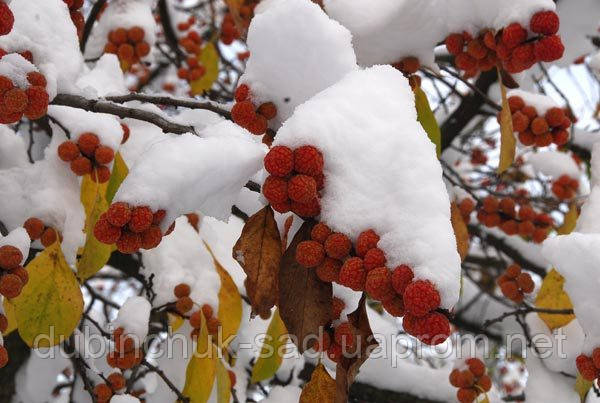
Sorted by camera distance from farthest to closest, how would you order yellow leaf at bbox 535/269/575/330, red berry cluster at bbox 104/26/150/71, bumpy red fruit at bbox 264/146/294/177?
red berry cluster at bbox 104/26/150/71 → yellow leaf at bbox 535/269/575/330 → bumpy red fruit at bbox 264/146/294/177

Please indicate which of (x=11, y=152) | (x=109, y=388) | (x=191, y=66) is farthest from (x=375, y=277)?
(x=191, y=66)

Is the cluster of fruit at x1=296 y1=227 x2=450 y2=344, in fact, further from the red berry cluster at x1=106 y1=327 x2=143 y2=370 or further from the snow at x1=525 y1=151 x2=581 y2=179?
the snow at x1=525 y1=151 x2=581 y2=179

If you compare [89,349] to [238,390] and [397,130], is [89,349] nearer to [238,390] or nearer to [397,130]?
[238,390]

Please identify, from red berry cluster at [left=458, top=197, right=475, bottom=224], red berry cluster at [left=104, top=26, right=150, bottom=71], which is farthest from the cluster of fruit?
red berry cluster at [left=458, top=197, right=475, bottom=224]

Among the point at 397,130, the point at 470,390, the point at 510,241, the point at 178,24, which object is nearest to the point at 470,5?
the point at 397,130

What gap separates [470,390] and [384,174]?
1.44 meters

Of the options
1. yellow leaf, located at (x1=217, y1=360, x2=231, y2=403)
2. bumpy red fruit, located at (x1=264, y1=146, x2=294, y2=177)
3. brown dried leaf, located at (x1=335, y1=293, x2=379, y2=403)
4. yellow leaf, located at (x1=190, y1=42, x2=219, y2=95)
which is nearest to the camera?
bumpy red fruit, located at (x1=264, y1=146, x2=294, y2=177)

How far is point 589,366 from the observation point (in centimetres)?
123

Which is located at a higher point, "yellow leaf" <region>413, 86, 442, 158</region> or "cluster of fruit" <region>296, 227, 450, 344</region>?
"cluster of fruit" <region>296, 227, 450, 344</region>

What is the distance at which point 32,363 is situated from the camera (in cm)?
273

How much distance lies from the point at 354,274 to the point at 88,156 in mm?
1029

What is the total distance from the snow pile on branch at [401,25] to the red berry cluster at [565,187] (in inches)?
74.9

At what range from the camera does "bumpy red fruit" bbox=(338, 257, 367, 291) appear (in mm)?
883

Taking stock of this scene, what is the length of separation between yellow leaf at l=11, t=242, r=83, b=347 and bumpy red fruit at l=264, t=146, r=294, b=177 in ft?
2.15
